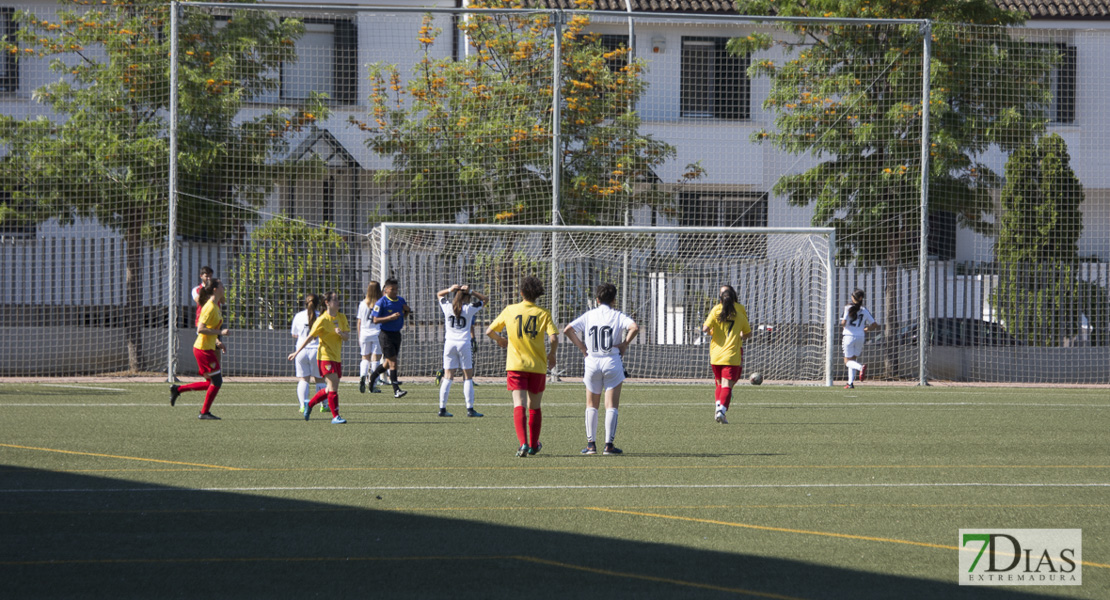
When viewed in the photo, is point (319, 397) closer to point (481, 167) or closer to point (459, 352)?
point (459, 352)

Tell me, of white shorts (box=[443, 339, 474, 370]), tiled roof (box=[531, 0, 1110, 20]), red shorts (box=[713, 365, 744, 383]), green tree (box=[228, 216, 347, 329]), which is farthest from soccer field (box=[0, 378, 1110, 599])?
tiled roof (box=[531, 0, 1110, 20])

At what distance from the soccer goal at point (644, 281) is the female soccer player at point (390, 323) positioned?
12.2ft

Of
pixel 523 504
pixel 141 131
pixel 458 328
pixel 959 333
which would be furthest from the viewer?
pixel 959 333

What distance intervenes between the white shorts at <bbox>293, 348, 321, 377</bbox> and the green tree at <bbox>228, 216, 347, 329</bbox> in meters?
7.65

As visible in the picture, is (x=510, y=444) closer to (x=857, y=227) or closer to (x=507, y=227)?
(x=507, y=227)

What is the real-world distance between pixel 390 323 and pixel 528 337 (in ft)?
24.2

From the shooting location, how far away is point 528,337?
10.1 metres

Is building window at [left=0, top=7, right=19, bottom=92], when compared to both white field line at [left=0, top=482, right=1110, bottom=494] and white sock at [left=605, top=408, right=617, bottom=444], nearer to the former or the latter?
white field line at [left=0, top=482, right=1110, bottom=494]

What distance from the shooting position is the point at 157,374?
21.2 m

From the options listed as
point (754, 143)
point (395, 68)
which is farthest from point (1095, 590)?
point (395, 68)

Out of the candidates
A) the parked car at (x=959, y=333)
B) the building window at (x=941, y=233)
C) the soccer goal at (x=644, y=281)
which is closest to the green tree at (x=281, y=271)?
the soccer goal at (x=644, y=281)

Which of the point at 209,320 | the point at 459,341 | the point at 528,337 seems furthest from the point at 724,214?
the point at 528,337

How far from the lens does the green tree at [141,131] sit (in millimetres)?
21609

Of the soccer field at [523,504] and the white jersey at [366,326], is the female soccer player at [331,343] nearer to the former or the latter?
the soccer field at [523,504]
